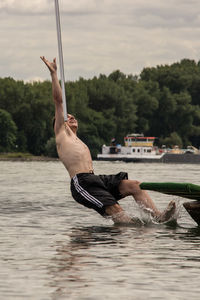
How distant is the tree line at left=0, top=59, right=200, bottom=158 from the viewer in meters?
136

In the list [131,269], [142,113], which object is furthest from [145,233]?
[142,113]

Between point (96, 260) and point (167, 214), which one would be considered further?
point (167, 214)

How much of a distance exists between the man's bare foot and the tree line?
110 meters

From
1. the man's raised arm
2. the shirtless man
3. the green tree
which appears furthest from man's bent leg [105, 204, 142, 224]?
the green tree

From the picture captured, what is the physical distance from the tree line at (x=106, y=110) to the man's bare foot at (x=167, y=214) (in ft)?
361

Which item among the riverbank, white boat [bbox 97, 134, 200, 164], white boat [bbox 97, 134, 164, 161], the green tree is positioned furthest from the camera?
the green tree

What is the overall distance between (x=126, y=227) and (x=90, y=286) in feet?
23.0

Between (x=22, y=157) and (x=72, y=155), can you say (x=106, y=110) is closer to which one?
(x=22, y=157)

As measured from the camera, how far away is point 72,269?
11.4 m

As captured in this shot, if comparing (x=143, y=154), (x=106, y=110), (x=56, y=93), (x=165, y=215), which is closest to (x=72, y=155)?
(x=56, y=93)

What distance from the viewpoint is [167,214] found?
17.5 metres

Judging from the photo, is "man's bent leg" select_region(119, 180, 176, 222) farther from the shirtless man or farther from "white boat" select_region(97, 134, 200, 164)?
"white boat" select_region(97, 134, 200, 164)

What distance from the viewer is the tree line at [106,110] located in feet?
445

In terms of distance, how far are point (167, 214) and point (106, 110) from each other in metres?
127
